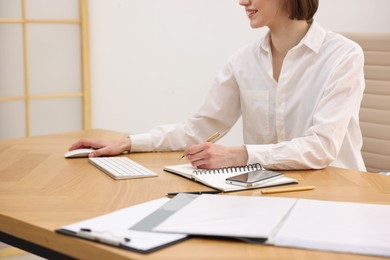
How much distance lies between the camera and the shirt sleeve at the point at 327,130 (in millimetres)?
1863

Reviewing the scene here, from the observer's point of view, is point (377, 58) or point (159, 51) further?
point (159, 51)

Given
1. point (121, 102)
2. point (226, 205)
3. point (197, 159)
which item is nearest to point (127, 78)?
point (121, 102)

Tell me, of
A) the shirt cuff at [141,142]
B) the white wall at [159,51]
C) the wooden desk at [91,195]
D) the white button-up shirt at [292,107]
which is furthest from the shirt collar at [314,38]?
the white wall at [159,51]

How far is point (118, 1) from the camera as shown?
3707 mm

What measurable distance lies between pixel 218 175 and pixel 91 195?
0.32 metres

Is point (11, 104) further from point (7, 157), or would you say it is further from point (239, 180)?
point (239, 180)

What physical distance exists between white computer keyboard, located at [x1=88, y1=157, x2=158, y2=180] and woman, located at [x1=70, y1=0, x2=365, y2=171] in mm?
90

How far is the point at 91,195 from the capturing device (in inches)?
62.5

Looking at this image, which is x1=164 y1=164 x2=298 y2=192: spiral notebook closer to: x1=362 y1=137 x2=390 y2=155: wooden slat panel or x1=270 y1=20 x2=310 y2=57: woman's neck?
x1=270 y1=20 x2=310 y2=57: woman's neck

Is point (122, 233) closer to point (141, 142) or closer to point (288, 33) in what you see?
point (141, 142)

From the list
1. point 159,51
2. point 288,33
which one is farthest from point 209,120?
point 159,51

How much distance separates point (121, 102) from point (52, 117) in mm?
373

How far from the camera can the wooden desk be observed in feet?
3.93

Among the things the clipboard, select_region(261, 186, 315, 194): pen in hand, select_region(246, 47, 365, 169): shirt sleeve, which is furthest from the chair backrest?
the clipboard
